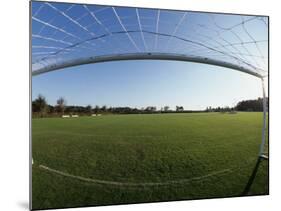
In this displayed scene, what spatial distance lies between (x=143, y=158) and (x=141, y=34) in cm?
196

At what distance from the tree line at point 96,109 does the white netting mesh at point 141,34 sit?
50 cm

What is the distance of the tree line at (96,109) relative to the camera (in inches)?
189

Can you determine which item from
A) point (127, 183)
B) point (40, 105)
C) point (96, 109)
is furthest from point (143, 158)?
point (40, 105)

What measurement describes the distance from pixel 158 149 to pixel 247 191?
1.57 m

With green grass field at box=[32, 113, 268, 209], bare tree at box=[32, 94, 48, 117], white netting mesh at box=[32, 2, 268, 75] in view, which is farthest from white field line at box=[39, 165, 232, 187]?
white netting mesh at box=[32, 2, 268, 75]

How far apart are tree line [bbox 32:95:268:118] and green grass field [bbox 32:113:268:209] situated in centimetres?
9

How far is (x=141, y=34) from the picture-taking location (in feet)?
17.8

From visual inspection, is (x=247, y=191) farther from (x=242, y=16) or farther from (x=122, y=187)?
(x=242, y=16)

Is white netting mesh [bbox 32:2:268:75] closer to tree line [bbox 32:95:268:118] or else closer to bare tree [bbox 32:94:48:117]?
bare tree [bbox 32:94:48:117]

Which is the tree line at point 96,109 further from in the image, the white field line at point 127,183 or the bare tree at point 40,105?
the white field line at point 127,183

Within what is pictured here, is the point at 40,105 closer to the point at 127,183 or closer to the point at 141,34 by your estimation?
the point at 127,183

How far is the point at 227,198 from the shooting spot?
216 inches

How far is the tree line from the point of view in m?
4.80

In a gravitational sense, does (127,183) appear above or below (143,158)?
below
